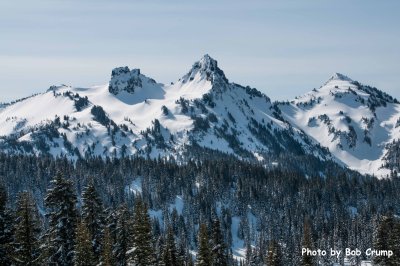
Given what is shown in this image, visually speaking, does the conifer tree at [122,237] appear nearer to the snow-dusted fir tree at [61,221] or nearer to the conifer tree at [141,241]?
the conifer tree at [141,241]

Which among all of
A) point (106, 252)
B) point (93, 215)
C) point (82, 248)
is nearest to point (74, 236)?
point (82, 248)

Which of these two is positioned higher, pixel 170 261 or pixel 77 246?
pixel 77 246

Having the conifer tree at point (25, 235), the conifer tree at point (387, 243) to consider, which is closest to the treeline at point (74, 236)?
the conifer tree at point (25, 235)

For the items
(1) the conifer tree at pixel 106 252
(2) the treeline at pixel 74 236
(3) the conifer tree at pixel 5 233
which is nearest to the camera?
(3) the conifer tree at pixel 5 233

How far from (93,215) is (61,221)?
7240mm

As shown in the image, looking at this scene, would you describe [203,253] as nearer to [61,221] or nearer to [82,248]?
[82,248]

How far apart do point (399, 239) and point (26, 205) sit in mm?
40204

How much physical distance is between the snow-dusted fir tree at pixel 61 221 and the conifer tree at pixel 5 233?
5042 mm

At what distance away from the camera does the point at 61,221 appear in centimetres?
4541

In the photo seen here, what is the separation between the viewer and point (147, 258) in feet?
160

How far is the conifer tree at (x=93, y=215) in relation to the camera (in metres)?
51.4

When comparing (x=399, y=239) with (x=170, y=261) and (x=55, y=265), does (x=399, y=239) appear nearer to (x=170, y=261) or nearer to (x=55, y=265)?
(x=170, y=261)

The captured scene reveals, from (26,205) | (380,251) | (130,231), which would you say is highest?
(26,205)

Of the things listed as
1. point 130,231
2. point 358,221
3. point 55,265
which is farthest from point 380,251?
point 358,221
